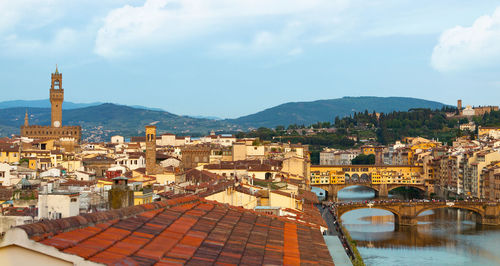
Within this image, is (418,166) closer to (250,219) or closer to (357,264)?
(357,264)

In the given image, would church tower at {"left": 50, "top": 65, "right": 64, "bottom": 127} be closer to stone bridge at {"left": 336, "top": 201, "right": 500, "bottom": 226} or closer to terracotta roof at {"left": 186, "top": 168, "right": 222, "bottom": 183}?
stone bridge at {"left": 336, "top": 201, "right": 500, "bottom": 226}

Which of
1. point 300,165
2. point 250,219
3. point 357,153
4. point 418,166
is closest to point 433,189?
point 418,166

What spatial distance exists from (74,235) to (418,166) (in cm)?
10982

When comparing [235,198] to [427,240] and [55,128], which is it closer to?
[427,240]

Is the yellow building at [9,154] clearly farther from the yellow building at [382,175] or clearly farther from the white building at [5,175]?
the yellow building at [382,175]

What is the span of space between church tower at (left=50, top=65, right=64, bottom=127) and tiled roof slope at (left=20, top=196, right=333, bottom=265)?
102m

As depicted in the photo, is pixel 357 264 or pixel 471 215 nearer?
pixel 357 264

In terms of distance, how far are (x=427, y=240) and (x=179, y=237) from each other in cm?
4888

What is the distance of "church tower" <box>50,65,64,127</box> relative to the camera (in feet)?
361

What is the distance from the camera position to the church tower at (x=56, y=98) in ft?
361

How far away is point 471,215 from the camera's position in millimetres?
76000

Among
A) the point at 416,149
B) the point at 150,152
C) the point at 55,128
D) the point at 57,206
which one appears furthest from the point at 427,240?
the point at 416,149

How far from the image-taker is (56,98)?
111m

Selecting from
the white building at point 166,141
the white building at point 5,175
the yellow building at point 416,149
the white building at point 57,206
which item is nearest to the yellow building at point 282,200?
the white building at point 57,206
